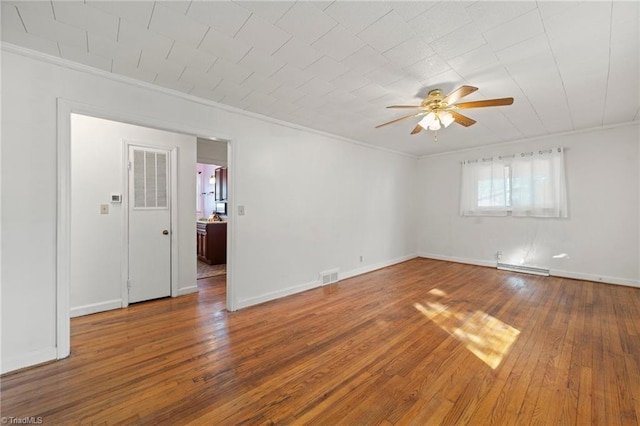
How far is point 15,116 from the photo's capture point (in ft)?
6.46

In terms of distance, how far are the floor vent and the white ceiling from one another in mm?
2584

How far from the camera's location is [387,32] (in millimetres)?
1834

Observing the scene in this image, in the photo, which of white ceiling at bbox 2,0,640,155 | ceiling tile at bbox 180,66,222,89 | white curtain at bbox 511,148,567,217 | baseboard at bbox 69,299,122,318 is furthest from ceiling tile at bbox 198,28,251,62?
white curtain at bbox 511,148,567,217

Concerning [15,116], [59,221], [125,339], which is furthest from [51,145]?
[125,339]

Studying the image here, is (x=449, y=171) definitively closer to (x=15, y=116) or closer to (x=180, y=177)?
(x=180, y=177)

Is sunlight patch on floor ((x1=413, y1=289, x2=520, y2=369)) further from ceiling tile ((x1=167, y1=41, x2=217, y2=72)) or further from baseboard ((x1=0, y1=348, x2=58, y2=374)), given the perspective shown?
baseboard ((x1=0, y1=348, x2=58, y2=374))

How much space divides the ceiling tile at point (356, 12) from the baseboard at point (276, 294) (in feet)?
10.1

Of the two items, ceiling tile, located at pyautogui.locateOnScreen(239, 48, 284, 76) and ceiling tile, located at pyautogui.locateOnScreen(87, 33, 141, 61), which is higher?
ceiling tile, located at pyautogui.locateOnScreen(239, 48, 284, 76)

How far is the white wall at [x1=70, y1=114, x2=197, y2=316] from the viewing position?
2.97 m

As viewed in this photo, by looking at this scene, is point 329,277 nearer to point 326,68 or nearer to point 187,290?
point 187,290

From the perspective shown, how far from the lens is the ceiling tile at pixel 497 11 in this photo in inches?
62.1

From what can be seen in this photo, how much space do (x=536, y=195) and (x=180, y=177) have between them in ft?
20.0

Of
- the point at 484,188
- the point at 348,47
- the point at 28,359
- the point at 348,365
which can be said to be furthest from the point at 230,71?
the point at 484,188

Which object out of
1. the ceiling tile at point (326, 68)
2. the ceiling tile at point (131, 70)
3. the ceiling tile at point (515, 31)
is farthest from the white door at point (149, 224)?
the ceiling tile at point (515, 31)
